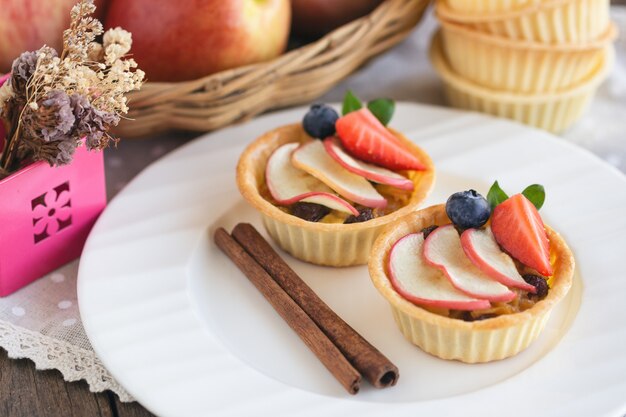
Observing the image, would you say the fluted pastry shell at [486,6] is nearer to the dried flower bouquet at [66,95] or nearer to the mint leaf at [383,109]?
the mint leaf at [383,109]

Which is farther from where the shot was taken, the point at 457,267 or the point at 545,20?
the point at 545,20

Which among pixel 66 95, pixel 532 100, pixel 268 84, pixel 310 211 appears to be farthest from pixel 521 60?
pixel 66 95

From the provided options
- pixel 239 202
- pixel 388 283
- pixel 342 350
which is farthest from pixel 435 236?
pixel 239 202

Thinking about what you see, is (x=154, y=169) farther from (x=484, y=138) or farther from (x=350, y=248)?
(x=484, y=138)

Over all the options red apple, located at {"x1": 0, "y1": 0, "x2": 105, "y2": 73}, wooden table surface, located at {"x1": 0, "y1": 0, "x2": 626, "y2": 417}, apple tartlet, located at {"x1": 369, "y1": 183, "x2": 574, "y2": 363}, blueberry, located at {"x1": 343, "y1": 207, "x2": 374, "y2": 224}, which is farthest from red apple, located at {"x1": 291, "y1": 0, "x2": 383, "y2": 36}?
wooden table surface, located at {"x1": 0, "y1": 0, "x2": 626, "y2": 417}

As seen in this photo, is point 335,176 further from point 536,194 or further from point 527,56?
point 527,56

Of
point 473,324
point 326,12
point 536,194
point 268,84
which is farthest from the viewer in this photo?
point 326,12
